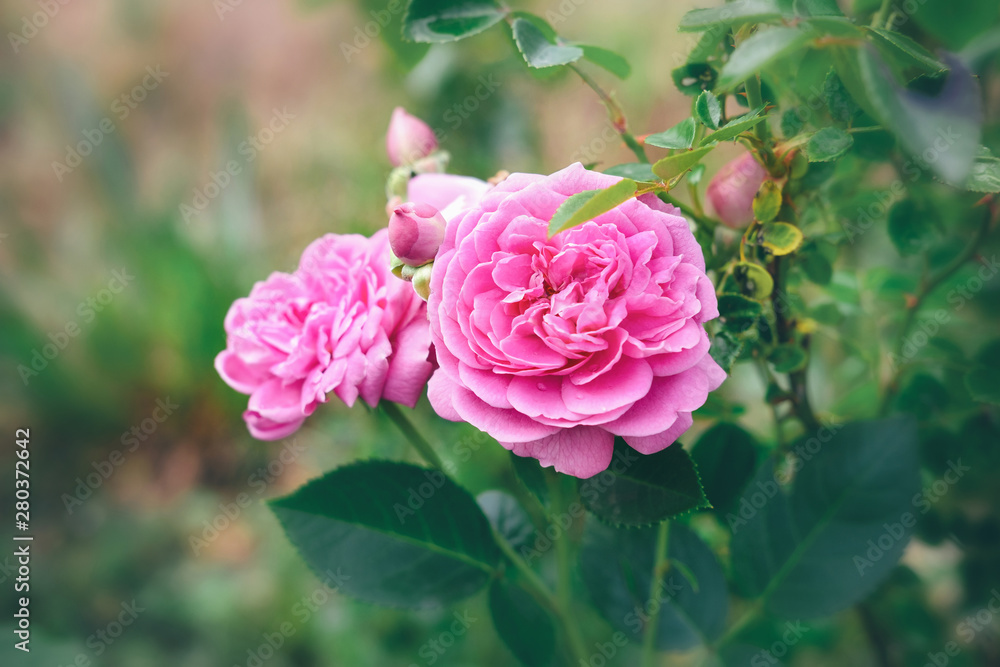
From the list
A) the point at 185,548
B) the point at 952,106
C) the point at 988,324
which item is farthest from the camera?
the point at 185,548

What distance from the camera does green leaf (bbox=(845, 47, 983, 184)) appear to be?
234 millimetres

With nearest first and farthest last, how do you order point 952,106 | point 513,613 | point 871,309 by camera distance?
point 952,106, point 513,613, point 871,309

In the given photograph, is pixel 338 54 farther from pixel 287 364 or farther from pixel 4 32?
pixel 287 364

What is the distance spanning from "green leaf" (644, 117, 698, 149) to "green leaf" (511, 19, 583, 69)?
2.4 inches

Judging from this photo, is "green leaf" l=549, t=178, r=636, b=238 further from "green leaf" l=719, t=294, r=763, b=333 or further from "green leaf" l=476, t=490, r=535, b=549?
"green leaf" l=476, t=490, r=535, b=549

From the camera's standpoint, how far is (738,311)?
1.03ft

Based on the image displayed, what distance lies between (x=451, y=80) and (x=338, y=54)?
1317 millimetres

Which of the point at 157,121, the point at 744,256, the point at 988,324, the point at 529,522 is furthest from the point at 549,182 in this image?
the point at 157,121

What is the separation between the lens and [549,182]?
0.96ft

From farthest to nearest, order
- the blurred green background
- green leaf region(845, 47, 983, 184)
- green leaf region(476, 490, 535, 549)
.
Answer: the blurred green background, green leaf region(476, 490, 535, 549), green leaf region(845, 47, 983, 184)

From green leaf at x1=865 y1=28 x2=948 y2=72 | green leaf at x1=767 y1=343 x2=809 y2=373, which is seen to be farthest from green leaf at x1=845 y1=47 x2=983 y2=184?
green leaf at x1=767 y1=343 x2=809 y2=373

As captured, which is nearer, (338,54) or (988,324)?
(988,324)

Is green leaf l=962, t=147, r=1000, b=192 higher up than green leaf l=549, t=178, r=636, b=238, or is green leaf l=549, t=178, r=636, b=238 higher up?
green leaf l=549, t=178, r=636, b=238

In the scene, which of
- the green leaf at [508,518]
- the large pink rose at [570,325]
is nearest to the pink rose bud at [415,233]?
the large pink rose at [570,325]
